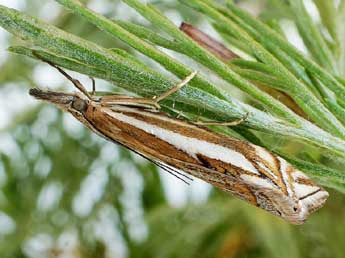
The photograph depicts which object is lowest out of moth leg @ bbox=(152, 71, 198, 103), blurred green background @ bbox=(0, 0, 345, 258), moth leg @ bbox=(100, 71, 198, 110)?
moth leg @ bbox=(152, 71, 198, 103)

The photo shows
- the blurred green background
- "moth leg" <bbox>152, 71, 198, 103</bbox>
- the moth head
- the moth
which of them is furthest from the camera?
the blurred green background

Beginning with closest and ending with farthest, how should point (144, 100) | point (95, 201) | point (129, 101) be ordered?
point (144, 100)
point (129, 101)
point (95, 201)

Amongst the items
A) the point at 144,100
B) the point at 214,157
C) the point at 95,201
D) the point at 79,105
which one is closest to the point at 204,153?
the point at 214,157

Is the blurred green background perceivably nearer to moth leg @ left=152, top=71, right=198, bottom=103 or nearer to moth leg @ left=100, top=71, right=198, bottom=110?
moth leg @ left=100, top=71, right=198, bottom=110

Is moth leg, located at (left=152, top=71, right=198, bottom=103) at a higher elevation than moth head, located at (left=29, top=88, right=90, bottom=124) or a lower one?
lower

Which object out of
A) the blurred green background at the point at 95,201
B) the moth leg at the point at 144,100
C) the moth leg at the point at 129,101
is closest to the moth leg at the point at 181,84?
the moth leg at the point at 144,100

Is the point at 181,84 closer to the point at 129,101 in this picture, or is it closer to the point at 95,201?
the point at 129,101

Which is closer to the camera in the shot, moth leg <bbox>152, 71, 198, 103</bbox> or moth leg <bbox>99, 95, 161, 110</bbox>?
moth leg <bbox>152, 71, 198, 103</bbox>

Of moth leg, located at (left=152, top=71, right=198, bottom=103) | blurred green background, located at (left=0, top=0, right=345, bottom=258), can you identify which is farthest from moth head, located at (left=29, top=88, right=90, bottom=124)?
blurred green background, located at (left=0, top=0, right=345, bottom=258)
